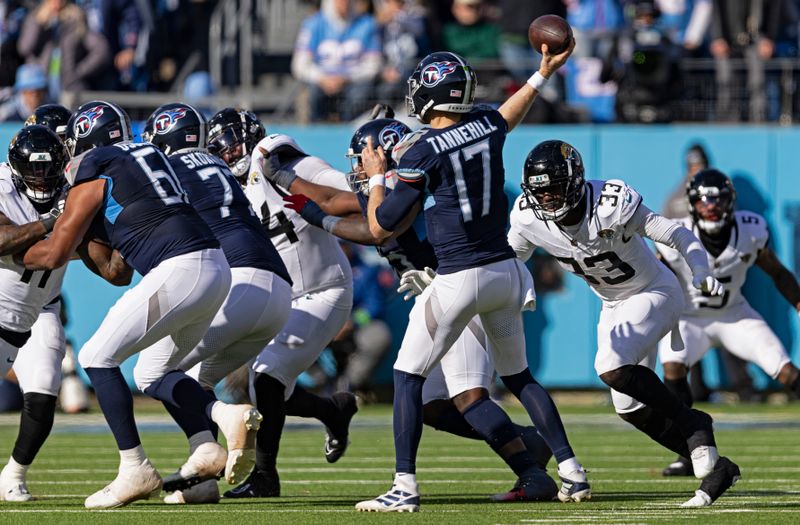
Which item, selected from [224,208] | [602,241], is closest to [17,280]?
[224,208]

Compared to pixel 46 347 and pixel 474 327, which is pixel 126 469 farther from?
pixel 474 327

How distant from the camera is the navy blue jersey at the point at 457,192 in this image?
6496mm

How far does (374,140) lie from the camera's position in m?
7.52

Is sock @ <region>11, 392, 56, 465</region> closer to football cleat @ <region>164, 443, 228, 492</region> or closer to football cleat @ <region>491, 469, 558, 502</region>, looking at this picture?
football cleat @ <region>164, 443, 228, 492</region>

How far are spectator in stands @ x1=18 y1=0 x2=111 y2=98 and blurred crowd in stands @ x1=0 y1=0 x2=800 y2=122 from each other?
14 mm

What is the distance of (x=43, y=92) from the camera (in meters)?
14.6

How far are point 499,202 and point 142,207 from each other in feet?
5.02

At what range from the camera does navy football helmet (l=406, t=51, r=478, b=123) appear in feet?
22.1

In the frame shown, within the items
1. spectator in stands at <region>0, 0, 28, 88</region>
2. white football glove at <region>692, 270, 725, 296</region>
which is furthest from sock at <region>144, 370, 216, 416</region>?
spectator in stands at <region>0, 0, 28, 88</region>

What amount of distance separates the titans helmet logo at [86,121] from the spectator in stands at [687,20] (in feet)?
26.8

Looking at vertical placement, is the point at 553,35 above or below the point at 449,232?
above

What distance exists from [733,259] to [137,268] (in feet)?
16.2

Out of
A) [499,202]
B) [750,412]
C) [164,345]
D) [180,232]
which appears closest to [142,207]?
[180,232]

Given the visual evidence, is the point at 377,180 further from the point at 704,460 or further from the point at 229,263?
the point at 704,460
